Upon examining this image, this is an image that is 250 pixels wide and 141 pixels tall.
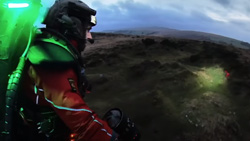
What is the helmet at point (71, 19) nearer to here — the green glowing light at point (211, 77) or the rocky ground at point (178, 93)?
the rocky ground at point (178, 93)

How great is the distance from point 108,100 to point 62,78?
15.1ft

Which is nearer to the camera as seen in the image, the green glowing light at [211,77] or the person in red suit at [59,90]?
the person in red suit at [59,90]

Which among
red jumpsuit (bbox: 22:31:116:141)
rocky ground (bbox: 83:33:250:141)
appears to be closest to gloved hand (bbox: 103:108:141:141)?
red jumpsuit (bbox: 22:31:116:141)

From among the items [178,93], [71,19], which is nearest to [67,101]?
[71,19]

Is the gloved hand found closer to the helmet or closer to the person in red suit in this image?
the person in red suit

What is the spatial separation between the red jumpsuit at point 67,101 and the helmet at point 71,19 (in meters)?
0.58

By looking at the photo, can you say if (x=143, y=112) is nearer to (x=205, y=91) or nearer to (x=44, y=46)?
(x=205, y=91)

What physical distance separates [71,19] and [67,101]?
0.98m

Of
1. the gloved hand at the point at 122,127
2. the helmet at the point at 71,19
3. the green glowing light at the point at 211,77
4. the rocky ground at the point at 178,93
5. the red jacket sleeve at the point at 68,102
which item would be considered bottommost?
the rocky ground at the point at 178,93

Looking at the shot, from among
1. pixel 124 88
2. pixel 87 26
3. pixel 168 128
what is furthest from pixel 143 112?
pixel 87 26

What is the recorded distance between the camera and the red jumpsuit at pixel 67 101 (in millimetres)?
1963

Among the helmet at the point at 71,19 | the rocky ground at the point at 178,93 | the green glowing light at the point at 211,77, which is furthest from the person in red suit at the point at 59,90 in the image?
the green glowing light at the point at 211,77

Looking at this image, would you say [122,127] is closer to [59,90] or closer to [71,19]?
[59,90]

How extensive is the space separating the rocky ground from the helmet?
3.09 meters
